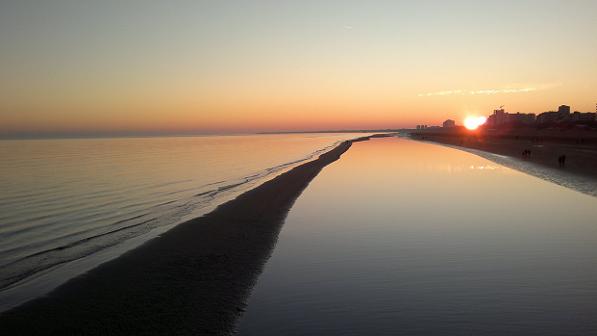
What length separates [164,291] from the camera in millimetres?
8711

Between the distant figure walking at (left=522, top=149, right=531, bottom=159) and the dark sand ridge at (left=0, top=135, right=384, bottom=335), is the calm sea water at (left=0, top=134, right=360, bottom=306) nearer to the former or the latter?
the dark sand ridge at (left=0, top=135, right=384, bottom=335)

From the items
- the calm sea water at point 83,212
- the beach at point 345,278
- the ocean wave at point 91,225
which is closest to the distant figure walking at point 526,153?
the beach at point 345,278

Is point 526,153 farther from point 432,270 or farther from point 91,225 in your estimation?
point 91,225

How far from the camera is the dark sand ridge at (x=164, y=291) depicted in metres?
7.09

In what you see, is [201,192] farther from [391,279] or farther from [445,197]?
[391,279]

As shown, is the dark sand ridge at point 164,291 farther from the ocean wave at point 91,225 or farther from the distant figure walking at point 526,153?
the distant figure walking at point 526,153

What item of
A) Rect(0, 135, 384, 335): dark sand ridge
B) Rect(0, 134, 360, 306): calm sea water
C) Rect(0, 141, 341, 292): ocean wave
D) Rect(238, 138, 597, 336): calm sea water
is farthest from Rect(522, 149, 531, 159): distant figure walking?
Rect(0, 135, 384, 335): dark sand ridge

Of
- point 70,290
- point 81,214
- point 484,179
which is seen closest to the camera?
point 70,290

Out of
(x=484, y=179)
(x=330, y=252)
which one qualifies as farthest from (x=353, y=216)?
(x=484, y=179)

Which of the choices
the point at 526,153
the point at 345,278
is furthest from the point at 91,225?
the point at 526,153

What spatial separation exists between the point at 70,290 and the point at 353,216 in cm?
1154

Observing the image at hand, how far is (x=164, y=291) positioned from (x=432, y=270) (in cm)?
657

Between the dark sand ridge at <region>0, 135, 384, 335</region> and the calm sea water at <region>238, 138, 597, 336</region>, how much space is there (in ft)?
2.14

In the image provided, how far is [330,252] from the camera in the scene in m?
12.2
